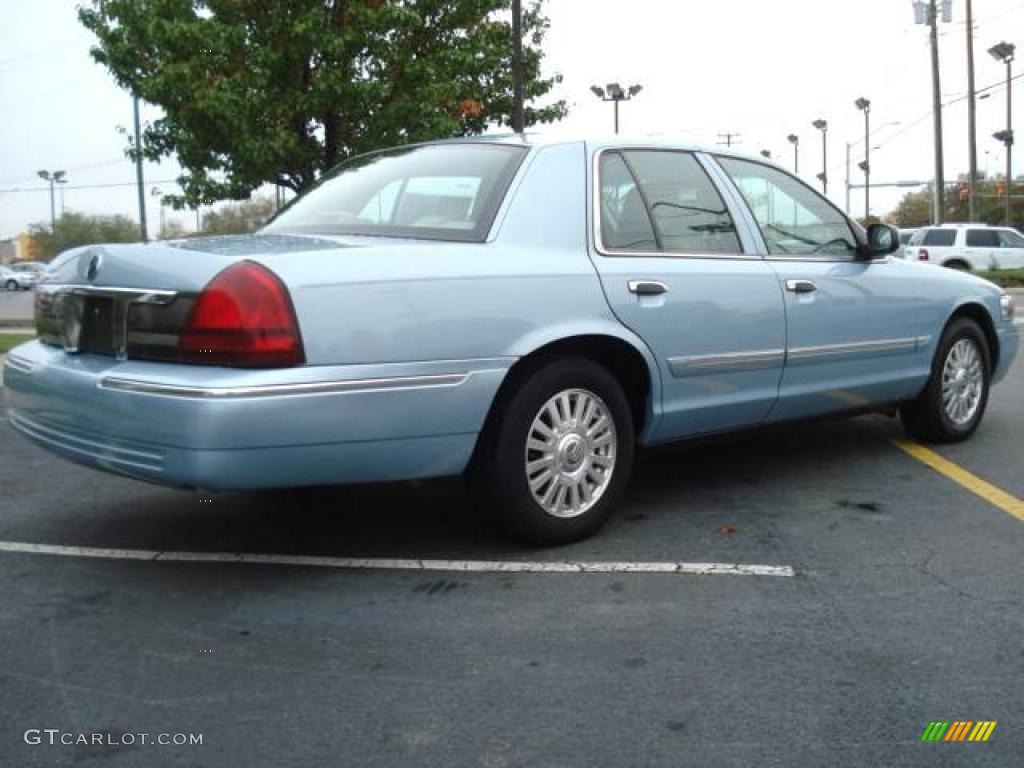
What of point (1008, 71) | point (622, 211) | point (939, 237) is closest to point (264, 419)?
point (622, 211)

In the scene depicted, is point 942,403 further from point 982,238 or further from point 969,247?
point 982,238

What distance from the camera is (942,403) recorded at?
6059 mm

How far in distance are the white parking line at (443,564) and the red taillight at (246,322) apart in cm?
96

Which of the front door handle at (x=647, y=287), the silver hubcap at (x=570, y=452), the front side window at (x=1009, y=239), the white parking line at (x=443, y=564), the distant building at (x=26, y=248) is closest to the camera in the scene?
the white parking line at (x=443, y=564)

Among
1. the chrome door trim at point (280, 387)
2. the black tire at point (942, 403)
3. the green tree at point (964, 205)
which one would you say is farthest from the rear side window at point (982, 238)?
the green tree at point (964, 205)

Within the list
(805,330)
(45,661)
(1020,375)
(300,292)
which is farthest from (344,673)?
(1020,375)

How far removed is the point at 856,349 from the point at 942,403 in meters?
1.07

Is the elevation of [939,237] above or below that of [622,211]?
above

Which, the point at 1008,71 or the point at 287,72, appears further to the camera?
the point at 1008,71

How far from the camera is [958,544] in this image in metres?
4.27

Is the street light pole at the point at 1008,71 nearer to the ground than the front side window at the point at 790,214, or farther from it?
farther from it

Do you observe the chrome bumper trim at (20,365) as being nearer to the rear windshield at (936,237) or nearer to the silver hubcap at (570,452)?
the silver hubcap at (570,452)

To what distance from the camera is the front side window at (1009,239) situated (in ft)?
90.4

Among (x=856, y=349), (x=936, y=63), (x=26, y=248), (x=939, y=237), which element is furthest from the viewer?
(x=26, y=248)
